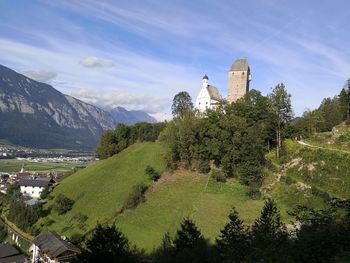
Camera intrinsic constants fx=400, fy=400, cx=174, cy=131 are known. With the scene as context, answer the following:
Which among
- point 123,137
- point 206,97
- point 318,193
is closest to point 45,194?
point 123,137

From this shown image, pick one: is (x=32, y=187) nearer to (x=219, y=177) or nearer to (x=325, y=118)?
(x=219, y=177)

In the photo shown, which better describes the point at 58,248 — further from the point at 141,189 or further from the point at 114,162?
the point at 114,162

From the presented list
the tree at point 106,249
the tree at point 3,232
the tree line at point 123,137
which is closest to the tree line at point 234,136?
the tree line at point 123,137

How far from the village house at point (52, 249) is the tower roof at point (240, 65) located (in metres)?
54.4

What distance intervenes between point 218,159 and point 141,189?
12.8 meters

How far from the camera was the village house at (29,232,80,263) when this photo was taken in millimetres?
47150

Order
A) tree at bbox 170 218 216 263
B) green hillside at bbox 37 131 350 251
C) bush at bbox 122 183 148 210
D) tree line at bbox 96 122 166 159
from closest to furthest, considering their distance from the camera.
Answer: tree at bbox 170 218 216 263
green hillside at bbox 37 131 350 251
bush at bbox 122 183 148 210
tree line at bbox 96 122 166 159

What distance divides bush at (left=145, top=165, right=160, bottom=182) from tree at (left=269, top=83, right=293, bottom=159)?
63.2 ft

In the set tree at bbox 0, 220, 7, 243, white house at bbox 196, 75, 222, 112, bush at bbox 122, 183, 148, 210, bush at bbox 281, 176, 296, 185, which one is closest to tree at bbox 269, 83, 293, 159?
bush at bbox 281, 176, 296, 185

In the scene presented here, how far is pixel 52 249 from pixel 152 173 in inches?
820

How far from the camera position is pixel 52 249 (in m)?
47.3

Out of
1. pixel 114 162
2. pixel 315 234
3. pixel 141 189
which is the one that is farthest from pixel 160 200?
pixel 315 234

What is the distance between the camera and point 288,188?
53.8 meters

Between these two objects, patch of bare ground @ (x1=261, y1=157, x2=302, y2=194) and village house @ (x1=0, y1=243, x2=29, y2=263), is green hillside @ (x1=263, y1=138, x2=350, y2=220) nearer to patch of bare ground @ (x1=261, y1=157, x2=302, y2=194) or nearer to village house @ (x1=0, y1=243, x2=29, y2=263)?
patch of bare ground @ (x1=261, y1=157, x2=302, y2=194)
